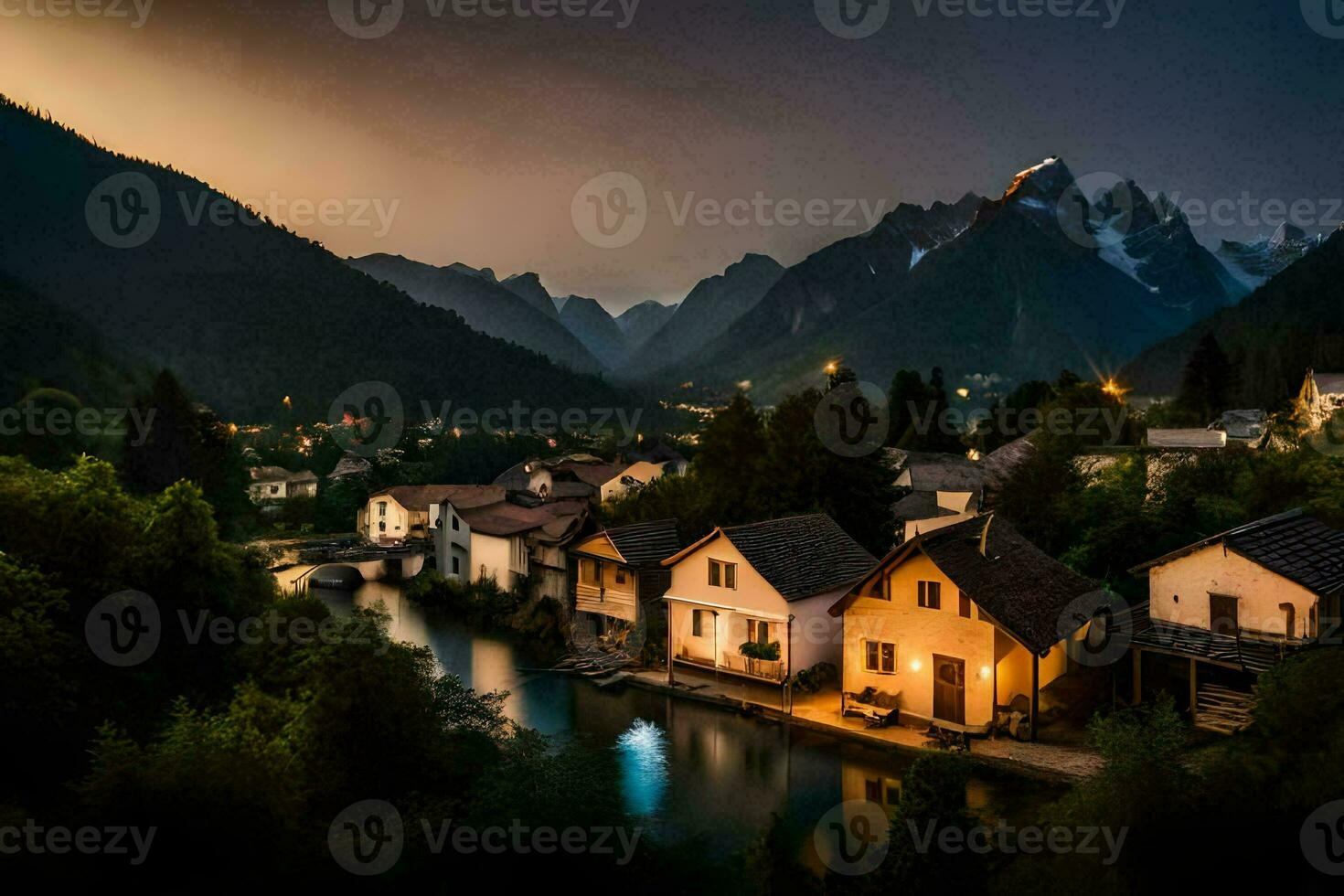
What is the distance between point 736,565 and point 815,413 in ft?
43.6

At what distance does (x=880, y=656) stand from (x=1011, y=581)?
417 centimetres

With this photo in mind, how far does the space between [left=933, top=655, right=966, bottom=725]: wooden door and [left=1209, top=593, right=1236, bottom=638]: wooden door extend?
20.0 feet

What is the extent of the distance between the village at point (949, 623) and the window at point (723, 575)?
0.16ft

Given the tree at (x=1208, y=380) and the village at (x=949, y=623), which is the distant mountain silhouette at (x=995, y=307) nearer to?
the tree at (x=1208, y=380)

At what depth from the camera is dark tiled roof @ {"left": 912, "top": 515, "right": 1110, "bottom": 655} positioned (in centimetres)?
2272

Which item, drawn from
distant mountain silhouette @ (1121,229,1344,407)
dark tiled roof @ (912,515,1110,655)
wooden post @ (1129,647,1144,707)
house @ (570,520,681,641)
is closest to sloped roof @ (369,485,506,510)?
house @ (570,520,681,641)

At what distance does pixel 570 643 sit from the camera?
118ft

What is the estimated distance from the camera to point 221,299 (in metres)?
114

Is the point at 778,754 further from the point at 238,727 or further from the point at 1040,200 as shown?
the point at 1040,200

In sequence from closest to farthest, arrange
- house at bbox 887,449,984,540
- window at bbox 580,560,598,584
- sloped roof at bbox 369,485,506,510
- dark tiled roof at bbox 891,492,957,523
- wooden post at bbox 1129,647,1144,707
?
wooden post at bbox 1129,647,1144,707, window at bbox 580,560,598,584, house at bbox 887,449,984,540, dark tiled roof at bbox 891,492,957,523, sloped roof at bbox 369,485,506,510

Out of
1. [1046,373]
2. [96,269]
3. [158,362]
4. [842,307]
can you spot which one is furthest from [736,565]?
[842,307]

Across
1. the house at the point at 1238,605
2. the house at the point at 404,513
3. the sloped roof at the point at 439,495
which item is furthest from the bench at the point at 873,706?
the house at the point at 404,513

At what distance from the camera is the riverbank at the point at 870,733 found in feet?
66.4

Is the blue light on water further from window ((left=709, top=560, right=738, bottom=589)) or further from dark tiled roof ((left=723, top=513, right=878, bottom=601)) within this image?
dark tiled roof ((left=723, top=513, right=878, bottom=601))
